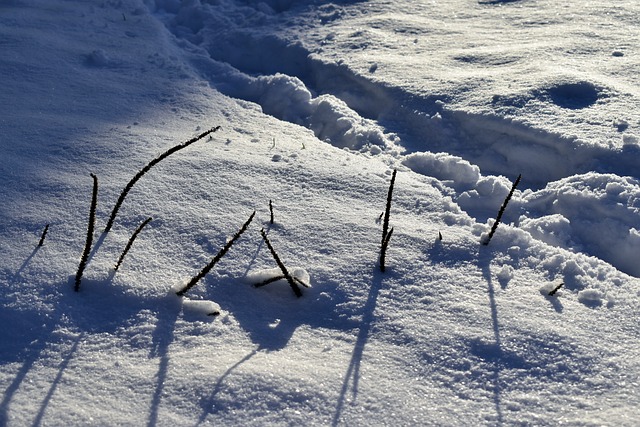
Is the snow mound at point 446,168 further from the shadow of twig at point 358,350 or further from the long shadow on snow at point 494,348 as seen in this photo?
the shadow of twig at point 358,350

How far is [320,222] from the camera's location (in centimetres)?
198

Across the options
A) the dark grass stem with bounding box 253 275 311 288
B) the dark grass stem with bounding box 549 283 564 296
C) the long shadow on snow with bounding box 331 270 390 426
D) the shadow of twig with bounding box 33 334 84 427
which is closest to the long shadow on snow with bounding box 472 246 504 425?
the dark grass stem with bounding box 549 283 564 296

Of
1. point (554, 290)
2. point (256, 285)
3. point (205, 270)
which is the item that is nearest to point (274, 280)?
point (256, 285)

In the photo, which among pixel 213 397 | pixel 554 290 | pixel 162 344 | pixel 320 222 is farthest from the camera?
pixel 320 222

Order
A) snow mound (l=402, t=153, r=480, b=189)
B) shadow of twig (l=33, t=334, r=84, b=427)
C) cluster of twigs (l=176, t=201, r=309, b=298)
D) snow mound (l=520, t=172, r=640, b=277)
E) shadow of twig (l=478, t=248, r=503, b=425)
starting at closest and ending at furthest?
shadow of twig (l=33, t=334, r=84, b=427)
shadow of twig (l=478, t=248, r=503, b=425)
cluster of twigs (l=176, t=201, r=309, b=298)
snow mound (l=520, t=172, r=640, b=277)
snow mound (l=402, t=153, r=480, b=189)

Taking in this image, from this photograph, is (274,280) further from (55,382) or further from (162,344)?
(55,382)

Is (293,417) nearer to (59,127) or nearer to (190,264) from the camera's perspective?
(190,264)

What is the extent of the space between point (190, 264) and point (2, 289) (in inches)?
17.4

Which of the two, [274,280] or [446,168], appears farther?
[446,168]

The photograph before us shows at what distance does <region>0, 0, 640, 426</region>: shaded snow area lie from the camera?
140 cm

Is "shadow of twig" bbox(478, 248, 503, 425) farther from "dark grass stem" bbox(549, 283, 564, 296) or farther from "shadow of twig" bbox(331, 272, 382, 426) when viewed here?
"shadow of twig" bbox(331, 272, 382, 426)

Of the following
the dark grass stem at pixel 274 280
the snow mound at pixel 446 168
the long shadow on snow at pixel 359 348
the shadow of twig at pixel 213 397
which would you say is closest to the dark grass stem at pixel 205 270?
the dark grass stem at pixel 274 280

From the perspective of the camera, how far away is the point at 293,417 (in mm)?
1324

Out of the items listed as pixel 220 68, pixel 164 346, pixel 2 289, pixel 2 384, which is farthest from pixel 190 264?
pixel 220 68
